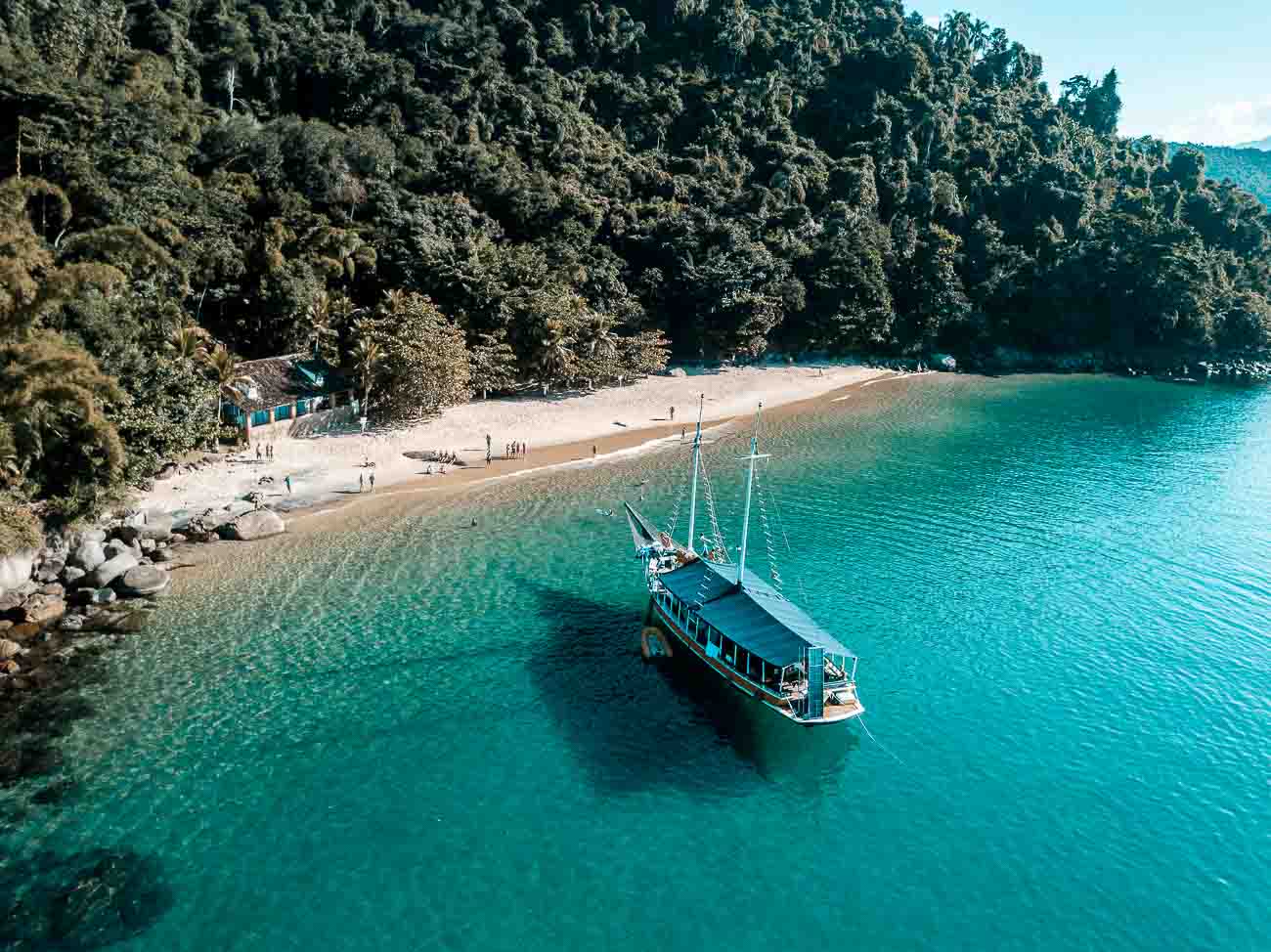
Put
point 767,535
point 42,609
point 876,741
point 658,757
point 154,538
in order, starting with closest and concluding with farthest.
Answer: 1. point 658,757
2. point 876,741
3. point 42,609
4. point 154,538
5. point 767,535

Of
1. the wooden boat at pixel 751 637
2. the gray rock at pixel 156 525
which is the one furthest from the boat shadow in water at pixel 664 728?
the gray rock at pixel 156 525

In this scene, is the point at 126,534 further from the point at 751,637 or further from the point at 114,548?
the point at 751,637

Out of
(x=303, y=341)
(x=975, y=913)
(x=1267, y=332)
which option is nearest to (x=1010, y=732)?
(x=975, y=913)

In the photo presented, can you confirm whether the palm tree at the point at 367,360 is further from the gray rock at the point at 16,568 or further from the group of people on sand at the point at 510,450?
the gray rock at the point at 16,568

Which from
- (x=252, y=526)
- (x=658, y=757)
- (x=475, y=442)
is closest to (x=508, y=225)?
(x=475, y=442)

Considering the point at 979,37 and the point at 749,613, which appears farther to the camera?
the point at 979,37
